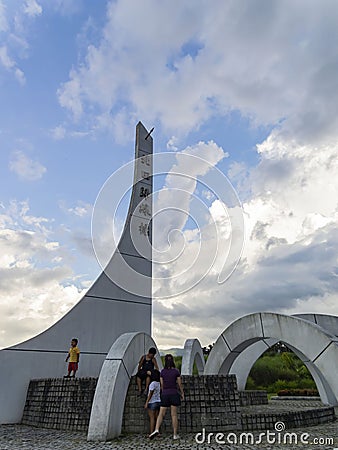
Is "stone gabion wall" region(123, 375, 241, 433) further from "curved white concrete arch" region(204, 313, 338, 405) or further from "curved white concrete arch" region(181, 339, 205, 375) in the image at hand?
"curved white concrete arch" region(181, 339, 205, 375)

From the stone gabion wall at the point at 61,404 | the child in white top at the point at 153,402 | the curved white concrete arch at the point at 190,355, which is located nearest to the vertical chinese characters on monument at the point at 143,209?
the curved white concrete arch at the point at 190,355

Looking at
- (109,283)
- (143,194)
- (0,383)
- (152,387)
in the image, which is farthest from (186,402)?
(143,194)

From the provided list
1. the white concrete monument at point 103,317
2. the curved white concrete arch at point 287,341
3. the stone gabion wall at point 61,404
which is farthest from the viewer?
the white concrete monument at point 103,317

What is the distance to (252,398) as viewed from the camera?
32.6ft

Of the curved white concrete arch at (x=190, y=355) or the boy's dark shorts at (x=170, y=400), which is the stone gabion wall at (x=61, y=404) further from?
the curved white concrete arch at (x=190, y=355)

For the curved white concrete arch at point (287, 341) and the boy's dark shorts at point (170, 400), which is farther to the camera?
the curved white concrete arch at point (287, 341)

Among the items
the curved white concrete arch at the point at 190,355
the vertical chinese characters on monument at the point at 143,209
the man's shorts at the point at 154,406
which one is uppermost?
the vertical chinese characters on monument at the point at 143,209

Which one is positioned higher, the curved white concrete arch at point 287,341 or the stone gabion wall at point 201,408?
the curved white concrete arch at point 287,341

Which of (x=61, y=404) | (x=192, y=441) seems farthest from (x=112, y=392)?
(x=61, y=404)

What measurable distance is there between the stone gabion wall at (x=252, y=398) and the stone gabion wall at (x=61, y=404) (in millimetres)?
4222

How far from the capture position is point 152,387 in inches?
246

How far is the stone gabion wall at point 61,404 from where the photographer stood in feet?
23.2

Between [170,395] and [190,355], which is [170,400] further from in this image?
[190,355]

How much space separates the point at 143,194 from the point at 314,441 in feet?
33.5
